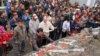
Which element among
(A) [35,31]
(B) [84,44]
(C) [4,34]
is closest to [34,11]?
(A) [35,31]

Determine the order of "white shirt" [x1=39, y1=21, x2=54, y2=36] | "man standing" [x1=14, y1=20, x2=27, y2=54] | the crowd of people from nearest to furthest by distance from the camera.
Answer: "man standing" [x1=14, y1=20, x2=27, y2=54]
the crowd of people
"white shirt" [x1=39, y1=21, x2=54, y2=36]

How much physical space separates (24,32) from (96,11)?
39.6 ft

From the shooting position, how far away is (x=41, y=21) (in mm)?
19953

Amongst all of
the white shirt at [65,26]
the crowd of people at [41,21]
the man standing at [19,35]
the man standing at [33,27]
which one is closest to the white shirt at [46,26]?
the crowd of people at [41,21]

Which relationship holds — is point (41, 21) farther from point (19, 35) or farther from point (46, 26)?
point (19, 35)

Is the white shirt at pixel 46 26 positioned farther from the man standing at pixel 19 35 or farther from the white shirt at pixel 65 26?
the man standing at pixel 19 35

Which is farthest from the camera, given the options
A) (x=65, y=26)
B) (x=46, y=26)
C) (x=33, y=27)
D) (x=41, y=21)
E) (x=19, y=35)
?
(x=65, y=26)

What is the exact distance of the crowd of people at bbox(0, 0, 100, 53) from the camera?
17.1 meters

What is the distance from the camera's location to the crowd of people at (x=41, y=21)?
56.3 feet

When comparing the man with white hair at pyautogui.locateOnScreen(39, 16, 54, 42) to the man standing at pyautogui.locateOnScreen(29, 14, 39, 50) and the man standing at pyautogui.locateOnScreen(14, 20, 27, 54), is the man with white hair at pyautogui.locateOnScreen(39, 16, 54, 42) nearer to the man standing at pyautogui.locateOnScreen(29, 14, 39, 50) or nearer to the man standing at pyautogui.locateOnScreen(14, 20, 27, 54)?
the man standing at pyautogui.locateOnScreen(29, 14, 39, 50)

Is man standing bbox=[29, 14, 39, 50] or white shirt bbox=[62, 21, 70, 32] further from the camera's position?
white shirt bbox=[62, 21, 70, 32]

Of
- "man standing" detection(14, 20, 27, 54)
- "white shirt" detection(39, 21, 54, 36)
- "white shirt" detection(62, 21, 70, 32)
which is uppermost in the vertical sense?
"man standing" detection(14, 20, 27, 54)

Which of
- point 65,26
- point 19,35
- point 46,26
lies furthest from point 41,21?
point 19,35

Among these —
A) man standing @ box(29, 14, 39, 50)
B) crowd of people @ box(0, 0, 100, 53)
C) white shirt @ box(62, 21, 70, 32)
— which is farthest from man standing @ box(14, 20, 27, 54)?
white shirt @ box(62, 21, 70, 32)
